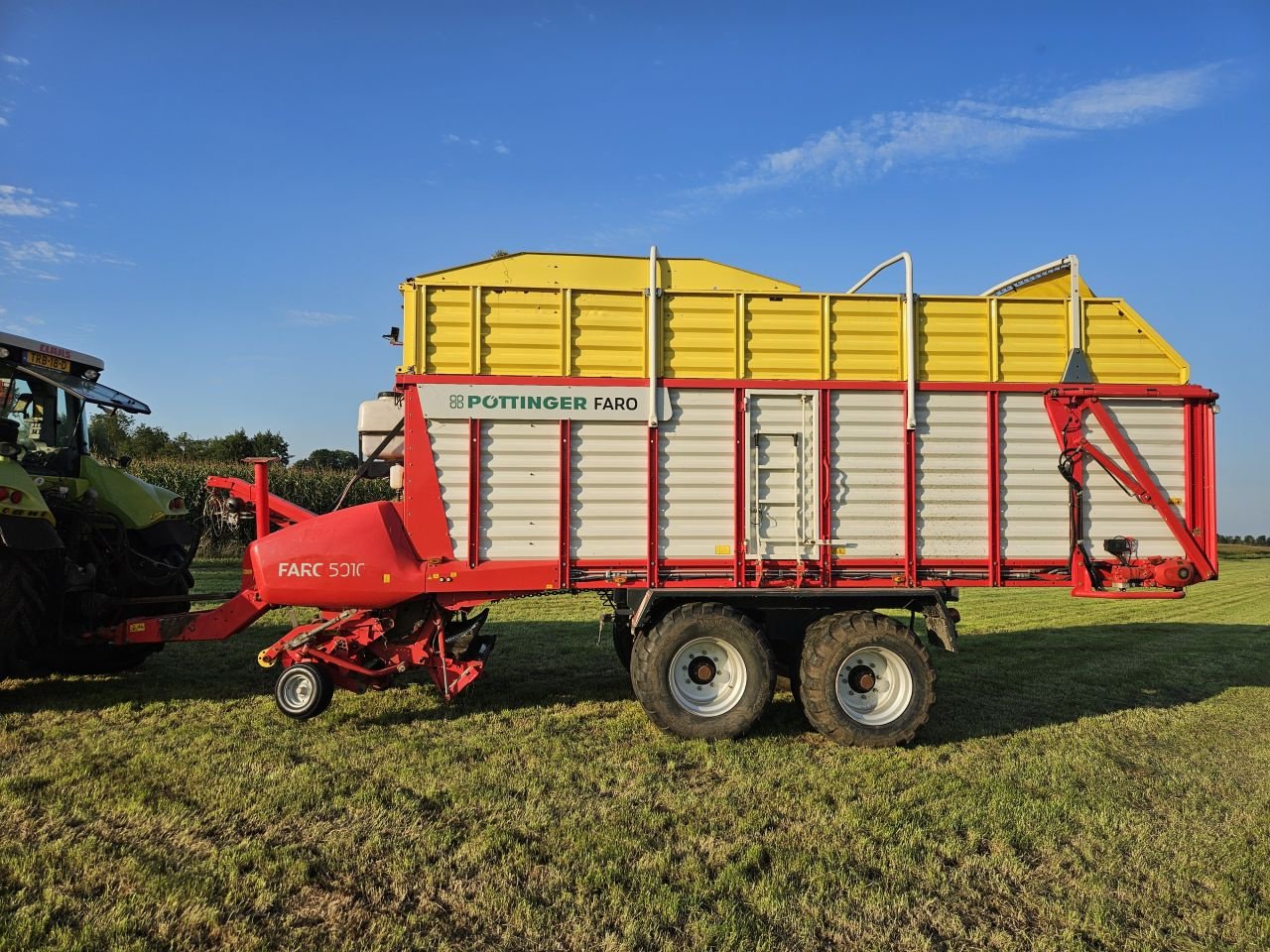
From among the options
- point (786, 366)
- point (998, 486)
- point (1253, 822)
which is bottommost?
point (1253, 822)

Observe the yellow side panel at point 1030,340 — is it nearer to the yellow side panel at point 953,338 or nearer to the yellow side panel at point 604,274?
the yellow side panel at point 953,338

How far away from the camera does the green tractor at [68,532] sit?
5461 mm

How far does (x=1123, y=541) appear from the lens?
18.5 feet

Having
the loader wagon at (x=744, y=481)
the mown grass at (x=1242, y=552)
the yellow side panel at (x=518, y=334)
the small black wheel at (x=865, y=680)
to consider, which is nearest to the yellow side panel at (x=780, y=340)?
the loader wagon at (x=744, y=481)

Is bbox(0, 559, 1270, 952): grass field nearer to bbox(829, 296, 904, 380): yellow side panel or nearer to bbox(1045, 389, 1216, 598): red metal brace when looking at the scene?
bbox(1045, 389, 1216, 598): red metal brace

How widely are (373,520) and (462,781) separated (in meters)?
1.95

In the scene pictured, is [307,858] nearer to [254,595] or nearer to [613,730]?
[613,730]

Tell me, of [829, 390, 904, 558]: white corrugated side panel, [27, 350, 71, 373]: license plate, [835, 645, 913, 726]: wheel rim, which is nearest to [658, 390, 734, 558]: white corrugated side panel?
[829, 390, 904, 558]: white corrugated side panel

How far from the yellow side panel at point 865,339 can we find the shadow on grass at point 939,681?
2.66 m

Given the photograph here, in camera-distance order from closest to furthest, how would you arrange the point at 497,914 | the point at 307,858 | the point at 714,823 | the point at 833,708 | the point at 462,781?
the point at 497,914, the point at 307,858, the point at 714,823, the point at 462,781, the point at 833,708

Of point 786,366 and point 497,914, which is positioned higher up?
point 786,366

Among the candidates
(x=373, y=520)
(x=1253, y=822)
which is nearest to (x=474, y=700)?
(x=373, y=520)

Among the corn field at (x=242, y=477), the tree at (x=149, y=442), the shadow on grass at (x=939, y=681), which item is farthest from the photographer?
the tree at (x=149, y=442)

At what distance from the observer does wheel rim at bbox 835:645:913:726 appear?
17.6 ft
